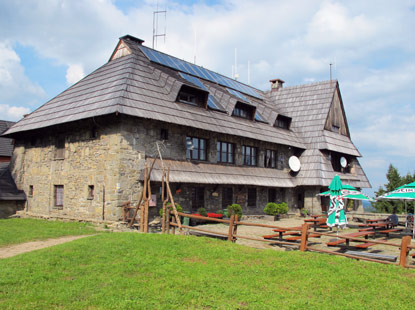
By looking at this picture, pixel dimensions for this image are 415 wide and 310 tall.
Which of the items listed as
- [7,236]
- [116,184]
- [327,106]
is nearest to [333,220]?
[116,184]

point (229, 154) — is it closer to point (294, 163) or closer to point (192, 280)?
point (294, 163)

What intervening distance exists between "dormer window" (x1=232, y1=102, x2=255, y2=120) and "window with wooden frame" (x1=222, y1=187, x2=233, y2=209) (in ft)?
16.7

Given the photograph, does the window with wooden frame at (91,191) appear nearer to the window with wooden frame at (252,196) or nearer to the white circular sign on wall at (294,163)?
the window with wooden frame at (252,196)

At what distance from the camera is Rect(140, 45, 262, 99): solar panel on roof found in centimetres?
2302

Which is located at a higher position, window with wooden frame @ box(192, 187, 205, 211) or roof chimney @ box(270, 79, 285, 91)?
roof chimney @ box(270, 79, 285, 91)

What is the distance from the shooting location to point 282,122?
92.2ft

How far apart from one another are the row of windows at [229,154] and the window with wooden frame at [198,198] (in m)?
1.63

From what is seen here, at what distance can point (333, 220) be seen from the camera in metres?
13.8

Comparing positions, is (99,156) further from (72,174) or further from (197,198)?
(197,198)

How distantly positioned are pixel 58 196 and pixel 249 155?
1127 centimetres

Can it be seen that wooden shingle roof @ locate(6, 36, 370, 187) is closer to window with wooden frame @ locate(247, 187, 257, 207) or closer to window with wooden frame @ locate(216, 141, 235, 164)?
window with wooden frame @ locate(216, 141, 235, 164)

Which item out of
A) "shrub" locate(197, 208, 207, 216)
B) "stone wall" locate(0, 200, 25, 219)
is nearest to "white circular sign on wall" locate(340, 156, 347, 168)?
"shrub" locate(197, 208, 207, 216)

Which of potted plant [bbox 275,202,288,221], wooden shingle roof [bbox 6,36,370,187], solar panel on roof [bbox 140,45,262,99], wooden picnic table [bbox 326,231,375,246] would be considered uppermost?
solar panel on roof [bbox 140,45,262,99]

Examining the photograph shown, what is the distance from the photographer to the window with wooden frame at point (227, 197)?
20438 mm
